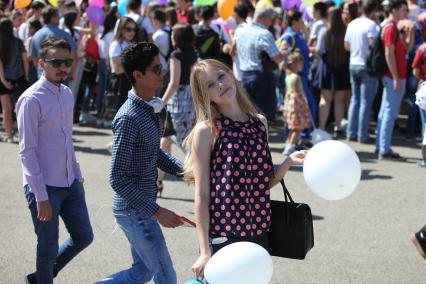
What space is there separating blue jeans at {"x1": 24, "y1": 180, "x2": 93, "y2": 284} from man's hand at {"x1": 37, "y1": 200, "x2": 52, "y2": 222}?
0.34 feet

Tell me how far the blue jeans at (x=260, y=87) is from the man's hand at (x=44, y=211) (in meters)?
5.97

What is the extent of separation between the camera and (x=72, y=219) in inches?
199

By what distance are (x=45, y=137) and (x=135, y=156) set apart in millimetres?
764

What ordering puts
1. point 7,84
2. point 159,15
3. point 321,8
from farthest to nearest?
point 321,8 < point 159,15 < point 7,84

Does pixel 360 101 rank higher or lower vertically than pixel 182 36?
lower

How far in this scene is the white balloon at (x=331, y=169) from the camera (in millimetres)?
3879

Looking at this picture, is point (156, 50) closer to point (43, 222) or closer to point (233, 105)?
point (233, 105)

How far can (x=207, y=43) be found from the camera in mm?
10445

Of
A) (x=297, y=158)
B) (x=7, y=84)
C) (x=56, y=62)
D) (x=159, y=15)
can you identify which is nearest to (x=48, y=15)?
(x=7, y=84)

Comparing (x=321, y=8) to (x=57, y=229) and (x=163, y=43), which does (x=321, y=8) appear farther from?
(x=57, y=229)

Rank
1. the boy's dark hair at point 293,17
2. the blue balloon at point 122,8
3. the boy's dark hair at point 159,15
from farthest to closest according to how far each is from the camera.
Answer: the blue balloon at point 122,8 → the boy's dark hair at point 293,17 → the boy's dark hair at point 159,15

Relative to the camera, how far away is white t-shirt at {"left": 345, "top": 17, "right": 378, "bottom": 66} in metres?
11.3

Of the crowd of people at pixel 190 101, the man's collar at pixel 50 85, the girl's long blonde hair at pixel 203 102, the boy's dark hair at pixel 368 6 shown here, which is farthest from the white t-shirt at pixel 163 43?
the girl's long blonde hair at pixel 203 102

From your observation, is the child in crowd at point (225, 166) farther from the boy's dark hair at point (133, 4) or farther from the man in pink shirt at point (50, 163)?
the boy's dark hair at point (133, 4)
